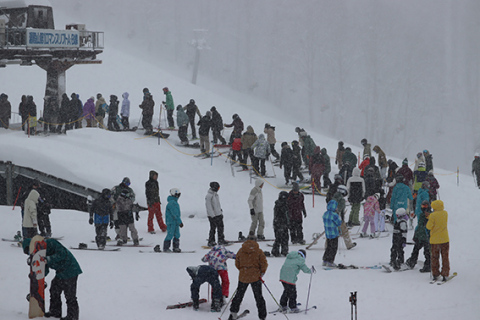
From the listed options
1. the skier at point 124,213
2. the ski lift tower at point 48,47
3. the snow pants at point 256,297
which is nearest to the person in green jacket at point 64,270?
the snow pants at point 256,297

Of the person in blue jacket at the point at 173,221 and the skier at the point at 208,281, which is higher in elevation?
the person in blue jacket at the point at 173,221

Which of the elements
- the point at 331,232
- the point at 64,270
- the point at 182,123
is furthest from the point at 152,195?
the point at 182,123

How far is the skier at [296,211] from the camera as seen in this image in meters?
16.5

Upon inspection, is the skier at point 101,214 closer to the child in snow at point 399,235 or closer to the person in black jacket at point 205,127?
the child in snow at point 399,235

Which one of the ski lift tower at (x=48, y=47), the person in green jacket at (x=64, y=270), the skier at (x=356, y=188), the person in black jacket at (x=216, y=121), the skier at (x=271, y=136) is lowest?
the person in green jacket at (x=64, y=270)

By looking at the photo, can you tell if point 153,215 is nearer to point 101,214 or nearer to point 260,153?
point 101,214

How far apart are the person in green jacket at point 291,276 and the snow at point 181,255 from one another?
0.94 ft

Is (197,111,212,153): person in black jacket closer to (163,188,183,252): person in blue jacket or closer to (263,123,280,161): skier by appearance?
(263,123,280,161): skier

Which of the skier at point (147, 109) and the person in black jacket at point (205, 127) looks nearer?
the person in black jacket at point (205, 127)

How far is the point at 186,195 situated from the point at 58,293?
39.5 ft

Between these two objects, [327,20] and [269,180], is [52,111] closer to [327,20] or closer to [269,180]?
[269,180]

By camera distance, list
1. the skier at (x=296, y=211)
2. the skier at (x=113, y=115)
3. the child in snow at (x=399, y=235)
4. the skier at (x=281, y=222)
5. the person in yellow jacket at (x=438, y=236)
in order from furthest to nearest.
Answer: the skier at (x=113, y=115) < the skier at (x=296, y=211) < the skier at (x=281, y=222) < the child in snow at (x=399, y=235) < the person in yellow jacket at (x=438, y=236)

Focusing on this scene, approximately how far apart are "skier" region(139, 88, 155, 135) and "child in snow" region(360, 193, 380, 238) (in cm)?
1127

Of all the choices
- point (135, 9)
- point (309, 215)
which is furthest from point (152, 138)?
point (135, 9)
